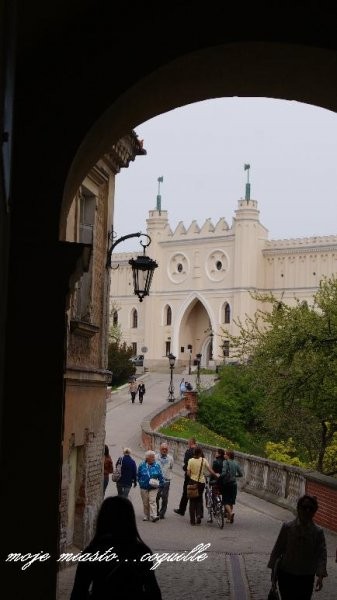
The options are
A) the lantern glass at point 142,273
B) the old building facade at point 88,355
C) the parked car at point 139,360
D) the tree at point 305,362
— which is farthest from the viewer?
the parked car at point 139,360

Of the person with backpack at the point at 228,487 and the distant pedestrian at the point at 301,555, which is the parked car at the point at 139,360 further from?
the distant pedestrian at the point at 301,555

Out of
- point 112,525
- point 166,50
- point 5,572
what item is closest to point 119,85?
point 166,50

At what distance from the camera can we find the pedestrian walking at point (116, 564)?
482 cm

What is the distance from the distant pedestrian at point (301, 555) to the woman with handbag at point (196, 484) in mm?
11313

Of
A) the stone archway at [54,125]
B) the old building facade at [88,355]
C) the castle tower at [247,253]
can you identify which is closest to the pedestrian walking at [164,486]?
the old building facade at [88,355]

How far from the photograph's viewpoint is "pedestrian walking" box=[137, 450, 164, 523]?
18984 millimetres

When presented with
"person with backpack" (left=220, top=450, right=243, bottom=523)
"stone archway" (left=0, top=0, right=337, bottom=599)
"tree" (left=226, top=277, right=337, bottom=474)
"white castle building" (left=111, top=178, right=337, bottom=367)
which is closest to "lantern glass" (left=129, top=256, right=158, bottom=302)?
"person with backpack" (left=220, top=450, right=243, bottom=523)

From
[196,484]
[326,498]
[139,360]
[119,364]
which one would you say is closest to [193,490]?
[196,484]

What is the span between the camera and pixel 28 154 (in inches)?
326

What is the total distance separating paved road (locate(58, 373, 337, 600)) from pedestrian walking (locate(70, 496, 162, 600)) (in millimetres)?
6059

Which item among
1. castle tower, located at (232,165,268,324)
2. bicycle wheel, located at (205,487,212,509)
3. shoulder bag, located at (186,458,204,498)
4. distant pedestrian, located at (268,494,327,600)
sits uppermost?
castle tower, located at (232,165,268,324)

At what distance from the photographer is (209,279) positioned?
98250 millimetres

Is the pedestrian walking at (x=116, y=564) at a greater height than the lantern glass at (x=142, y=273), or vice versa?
the lantern glass at (x=142, y=273)

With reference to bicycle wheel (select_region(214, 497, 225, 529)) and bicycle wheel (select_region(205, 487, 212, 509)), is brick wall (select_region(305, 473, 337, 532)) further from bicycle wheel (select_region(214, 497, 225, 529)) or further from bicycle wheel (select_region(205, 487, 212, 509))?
bicycle wheel (select_region(205, 487, 212, 509))
